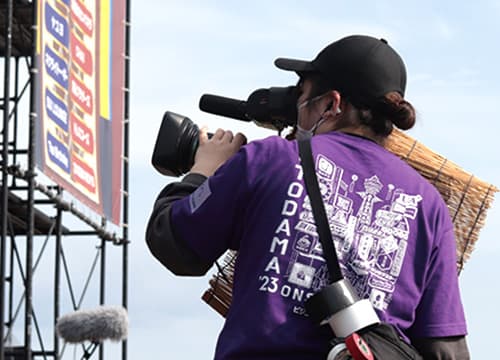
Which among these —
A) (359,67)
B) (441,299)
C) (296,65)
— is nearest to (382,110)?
(359,67)

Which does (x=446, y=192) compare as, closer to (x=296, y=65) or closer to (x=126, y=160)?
(x=296, y=65)

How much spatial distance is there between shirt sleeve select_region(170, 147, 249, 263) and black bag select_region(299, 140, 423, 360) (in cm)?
16

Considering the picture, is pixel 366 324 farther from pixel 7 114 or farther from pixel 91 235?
pixel 91 235

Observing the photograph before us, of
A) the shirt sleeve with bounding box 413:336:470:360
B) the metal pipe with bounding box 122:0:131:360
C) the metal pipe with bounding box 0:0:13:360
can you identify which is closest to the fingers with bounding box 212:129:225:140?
the shirt sleeve with bounding box 413:336:470:360

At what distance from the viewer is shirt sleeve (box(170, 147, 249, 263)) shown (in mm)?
3516

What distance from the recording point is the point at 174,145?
379 centimetres

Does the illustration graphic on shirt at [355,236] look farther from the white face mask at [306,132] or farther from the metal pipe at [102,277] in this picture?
the metal pipe at [102,277]

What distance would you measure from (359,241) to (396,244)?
0.39 feet

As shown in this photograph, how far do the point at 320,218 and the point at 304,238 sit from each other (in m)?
0.06

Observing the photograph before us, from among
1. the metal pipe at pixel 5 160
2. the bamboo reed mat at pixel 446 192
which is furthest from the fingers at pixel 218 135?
the metal pipe at pixel 5 160

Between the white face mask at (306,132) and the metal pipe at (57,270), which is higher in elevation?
the white face mask at (306,132)

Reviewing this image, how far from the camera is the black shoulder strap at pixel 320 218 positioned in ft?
11.3

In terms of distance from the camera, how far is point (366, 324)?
343 cm

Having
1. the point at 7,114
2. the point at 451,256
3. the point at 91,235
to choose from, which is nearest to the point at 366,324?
the point at 451,256
